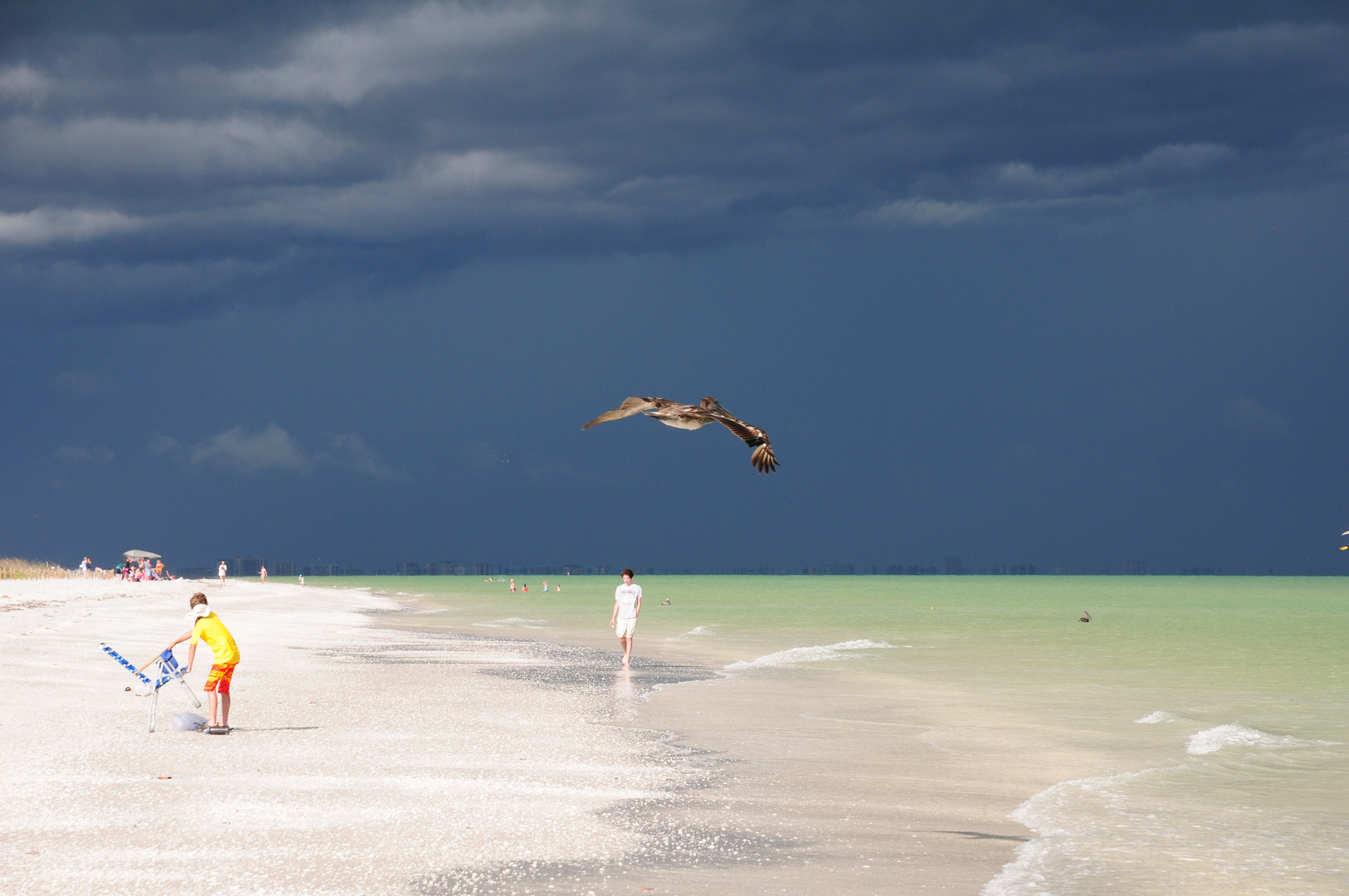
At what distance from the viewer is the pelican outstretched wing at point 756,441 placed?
752 cm

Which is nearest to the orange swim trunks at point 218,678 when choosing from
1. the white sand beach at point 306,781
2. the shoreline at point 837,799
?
the white sand beach at point 306,781

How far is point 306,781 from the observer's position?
1164cm

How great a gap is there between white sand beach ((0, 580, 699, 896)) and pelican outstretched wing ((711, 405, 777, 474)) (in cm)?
379

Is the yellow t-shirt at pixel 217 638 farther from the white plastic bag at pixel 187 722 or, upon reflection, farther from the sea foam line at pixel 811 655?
the sea foam line at pixel 811 655

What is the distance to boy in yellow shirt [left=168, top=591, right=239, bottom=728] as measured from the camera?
14.0 m

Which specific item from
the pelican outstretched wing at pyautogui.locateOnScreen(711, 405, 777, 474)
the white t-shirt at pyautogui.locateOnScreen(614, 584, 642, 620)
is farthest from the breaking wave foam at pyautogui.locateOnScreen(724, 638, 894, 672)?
the pelican outstretched wing at pyautogui.locateOnScreen(711, 405, 777, 474)

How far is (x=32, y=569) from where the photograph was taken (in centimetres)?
6562

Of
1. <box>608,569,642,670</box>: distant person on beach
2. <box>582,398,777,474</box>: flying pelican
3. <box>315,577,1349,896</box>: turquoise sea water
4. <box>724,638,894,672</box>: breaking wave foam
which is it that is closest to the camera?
<box>582,398,777,474</box>: flying pelican

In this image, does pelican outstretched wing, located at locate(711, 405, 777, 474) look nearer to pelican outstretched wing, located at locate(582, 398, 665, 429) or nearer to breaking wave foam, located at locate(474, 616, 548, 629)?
pelican outstretched wing, located at locate(582, 398, 665, 429)

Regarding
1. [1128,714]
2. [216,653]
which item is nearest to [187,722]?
[216,653]

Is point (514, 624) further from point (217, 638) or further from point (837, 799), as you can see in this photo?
point (837, 799)

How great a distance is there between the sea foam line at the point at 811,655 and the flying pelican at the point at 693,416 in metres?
18.7

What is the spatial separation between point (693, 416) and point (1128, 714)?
15.5 m

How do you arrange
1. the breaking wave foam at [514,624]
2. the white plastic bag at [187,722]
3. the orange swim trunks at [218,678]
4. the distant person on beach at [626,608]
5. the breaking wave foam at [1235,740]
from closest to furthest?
the orange swim trunks at [218,678] → the white plastic bag at [187,722] → the breaking wave foam at [1235,740] → the distant person on beach at [626,608] → the breaking wave foam at [514,624]
